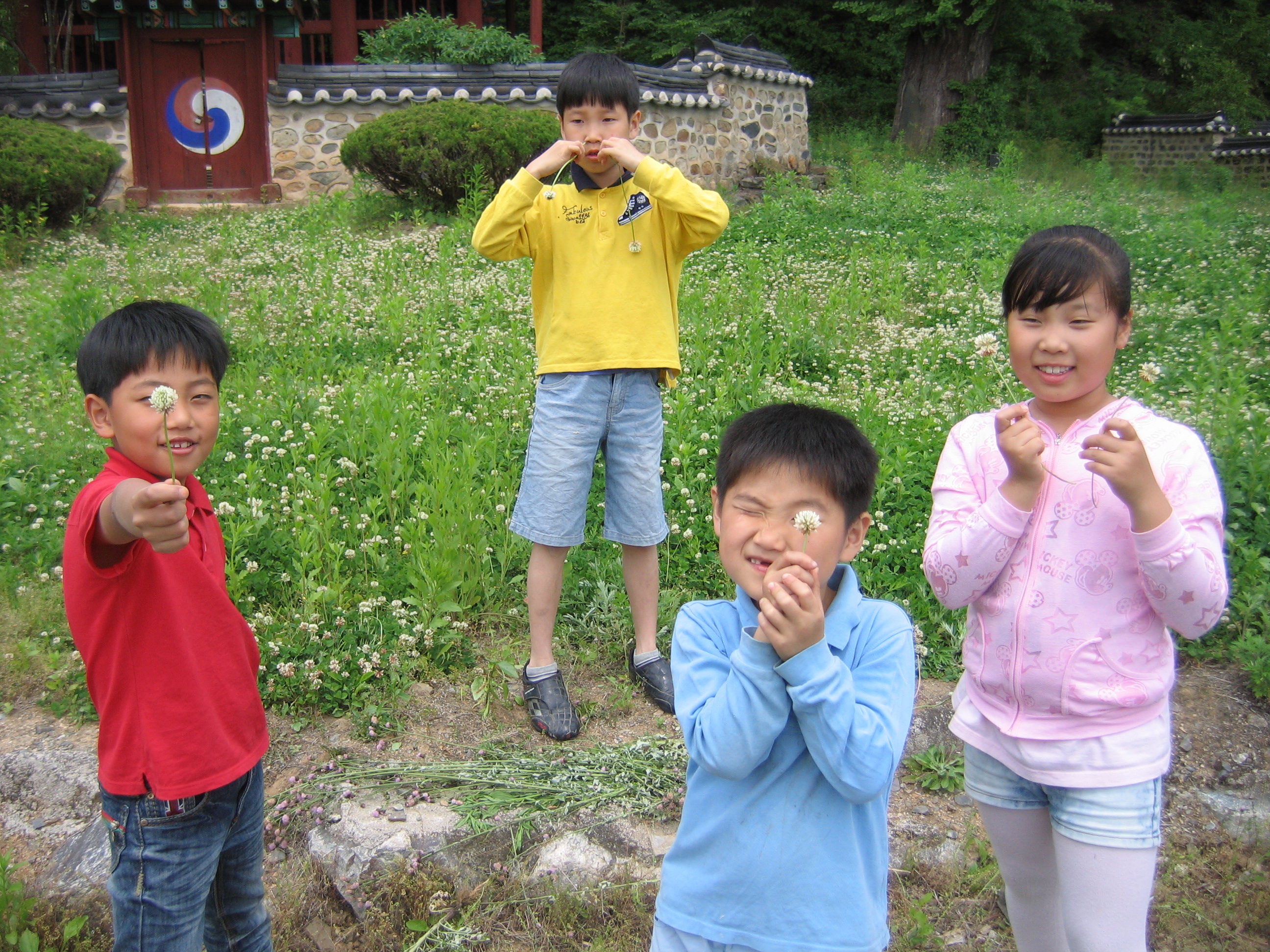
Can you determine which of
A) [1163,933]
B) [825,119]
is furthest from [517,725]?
[825,119]

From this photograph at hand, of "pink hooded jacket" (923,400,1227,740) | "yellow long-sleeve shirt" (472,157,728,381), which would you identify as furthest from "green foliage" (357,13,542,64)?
"pink hooded jacket" (923,400,1227,740)

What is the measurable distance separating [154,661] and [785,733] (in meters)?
1.17

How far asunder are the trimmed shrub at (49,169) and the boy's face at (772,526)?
10166 millimetres

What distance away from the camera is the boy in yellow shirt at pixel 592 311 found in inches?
121

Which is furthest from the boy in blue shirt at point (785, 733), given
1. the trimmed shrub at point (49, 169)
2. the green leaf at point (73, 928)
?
the trimmed shrub at point (49, 169)

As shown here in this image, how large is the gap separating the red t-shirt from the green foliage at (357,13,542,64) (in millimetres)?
13406

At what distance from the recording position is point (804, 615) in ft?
4.54

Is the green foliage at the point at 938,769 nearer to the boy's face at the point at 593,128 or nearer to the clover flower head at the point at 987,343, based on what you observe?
the clover flower head at the point at 987,343

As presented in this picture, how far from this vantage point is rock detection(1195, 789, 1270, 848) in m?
2.98

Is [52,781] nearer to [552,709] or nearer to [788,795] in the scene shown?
[552,709]

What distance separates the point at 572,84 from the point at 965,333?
455cm

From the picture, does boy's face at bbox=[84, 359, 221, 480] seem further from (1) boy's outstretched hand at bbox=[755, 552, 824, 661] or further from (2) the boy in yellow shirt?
(2) the boy in yellow shirt

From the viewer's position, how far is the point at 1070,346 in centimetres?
191

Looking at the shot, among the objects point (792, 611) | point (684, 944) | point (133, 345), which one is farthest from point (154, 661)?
point (792, 611)
